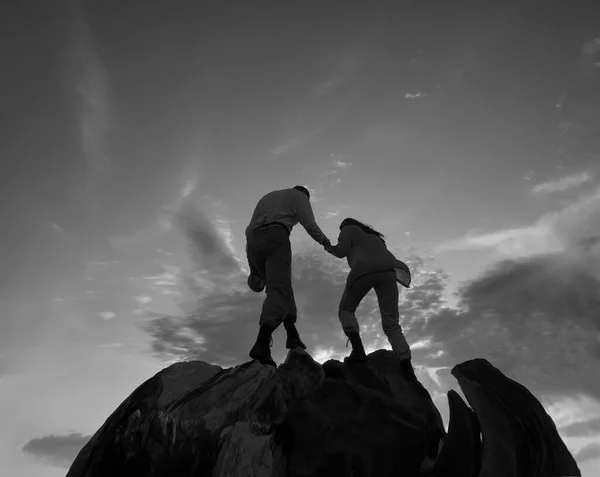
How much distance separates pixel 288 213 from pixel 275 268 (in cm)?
86

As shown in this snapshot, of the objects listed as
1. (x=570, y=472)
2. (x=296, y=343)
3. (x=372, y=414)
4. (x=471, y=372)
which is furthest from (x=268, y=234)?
(x=570, y=472)

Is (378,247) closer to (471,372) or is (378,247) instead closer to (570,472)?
(471,372)

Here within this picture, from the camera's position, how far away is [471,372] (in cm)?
484

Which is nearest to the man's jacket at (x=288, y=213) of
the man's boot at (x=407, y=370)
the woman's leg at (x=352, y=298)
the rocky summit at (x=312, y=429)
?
the woman's leg at (x=352, y=298)

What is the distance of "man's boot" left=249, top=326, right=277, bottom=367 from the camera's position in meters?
5.45

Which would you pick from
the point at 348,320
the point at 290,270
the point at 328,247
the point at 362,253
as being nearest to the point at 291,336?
the point at 290,270

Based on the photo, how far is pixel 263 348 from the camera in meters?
5.52

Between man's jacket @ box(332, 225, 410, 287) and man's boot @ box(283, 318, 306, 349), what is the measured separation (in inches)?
46.6

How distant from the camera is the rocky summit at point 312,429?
404cm

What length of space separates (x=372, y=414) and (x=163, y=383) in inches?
92.3

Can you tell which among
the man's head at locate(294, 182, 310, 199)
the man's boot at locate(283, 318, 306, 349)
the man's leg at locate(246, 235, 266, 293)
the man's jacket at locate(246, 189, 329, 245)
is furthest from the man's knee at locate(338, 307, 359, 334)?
the man's head at locate(294, 182, 310, 199)

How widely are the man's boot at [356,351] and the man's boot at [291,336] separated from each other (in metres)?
0.68

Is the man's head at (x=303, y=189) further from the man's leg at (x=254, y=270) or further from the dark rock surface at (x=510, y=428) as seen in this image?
the dark rock surface at (x=510, y=428)

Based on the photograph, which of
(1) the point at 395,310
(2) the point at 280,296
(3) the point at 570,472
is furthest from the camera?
(1) the point at 395,310
